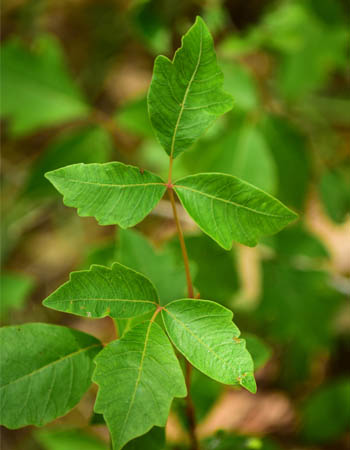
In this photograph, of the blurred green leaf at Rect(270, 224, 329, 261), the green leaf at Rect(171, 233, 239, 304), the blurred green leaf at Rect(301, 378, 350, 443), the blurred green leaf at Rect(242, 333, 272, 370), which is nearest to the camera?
the blurred green leaf at Rect(242, 333, 272, 370)

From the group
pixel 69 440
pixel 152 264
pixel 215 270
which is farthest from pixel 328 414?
pixel 152 264

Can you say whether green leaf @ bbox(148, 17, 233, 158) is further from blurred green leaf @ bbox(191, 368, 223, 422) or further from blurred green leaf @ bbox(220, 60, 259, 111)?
blurred green leaf @ bbox(220, 60, 259, 111)

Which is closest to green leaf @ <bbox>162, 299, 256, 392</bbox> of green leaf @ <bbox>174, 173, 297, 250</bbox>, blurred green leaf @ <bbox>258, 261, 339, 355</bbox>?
green leaf @ <bbox>174, 173, 297, 250</bbox>

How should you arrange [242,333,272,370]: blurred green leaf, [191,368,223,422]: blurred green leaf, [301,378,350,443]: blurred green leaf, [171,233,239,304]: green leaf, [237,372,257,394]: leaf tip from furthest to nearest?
[301,378,350,443]: blurred green leaf, [171,233,239,304]: green leaf, [191,368,223,422]: blurred green leaf, [242,333,272,370]: blurred green leaf, [237,372,257,394]: leaf tip

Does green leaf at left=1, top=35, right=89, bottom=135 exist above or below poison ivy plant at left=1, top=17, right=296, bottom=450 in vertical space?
above

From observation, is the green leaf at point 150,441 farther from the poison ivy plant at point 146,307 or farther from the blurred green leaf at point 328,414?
the blurred green leaf at point 328,414

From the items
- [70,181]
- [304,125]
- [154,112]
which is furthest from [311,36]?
[70,181]

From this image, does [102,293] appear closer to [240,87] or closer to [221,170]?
[221,170]

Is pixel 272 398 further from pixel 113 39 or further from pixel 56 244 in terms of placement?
pixel 113 39
